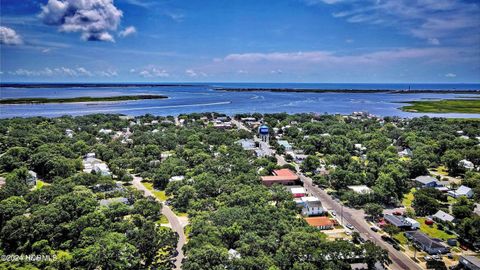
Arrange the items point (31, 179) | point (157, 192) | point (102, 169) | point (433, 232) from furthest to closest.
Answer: point (102, 169)
point (31, 179)
point (157, 192)
point (433, 232)

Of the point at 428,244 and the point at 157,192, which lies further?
the point at 157,192

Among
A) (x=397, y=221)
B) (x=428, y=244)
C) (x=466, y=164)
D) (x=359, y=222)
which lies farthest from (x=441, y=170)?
(x=428, y=244)

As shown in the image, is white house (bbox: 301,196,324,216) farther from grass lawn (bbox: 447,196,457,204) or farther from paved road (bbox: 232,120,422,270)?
grass lawn (bbox: 447,196,457,204)

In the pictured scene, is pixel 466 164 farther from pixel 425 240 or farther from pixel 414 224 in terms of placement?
pixel 425 240

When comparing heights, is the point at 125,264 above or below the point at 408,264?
above

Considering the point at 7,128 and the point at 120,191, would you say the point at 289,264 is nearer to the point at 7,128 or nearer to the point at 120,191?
the point at 120,191

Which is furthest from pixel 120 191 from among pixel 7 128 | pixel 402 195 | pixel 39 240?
pixel 7 128
